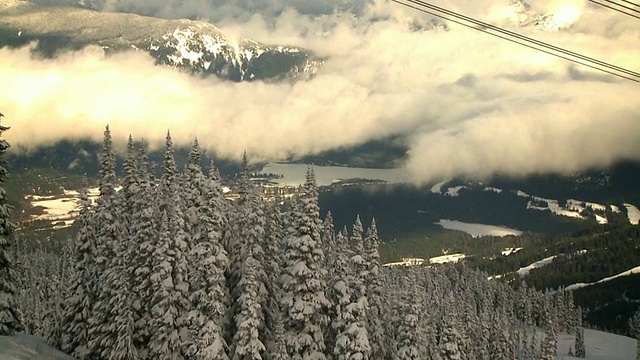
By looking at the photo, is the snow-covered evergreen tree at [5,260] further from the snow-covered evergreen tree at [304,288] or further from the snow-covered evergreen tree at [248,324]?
the snow-covered evergreen tree at [304,288]

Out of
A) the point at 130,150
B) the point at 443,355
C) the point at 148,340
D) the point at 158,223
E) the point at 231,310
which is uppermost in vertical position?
the point at 130,150

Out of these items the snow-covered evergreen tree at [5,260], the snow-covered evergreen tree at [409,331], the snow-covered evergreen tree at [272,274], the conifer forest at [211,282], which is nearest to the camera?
the snow-covered evergreen tree at [5,260]

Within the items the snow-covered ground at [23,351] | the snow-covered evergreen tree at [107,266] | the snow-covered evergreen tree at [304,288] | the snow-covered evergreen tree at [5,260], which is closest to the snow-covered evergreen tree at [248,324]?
the snow-covered evergreen tree at [304,288]

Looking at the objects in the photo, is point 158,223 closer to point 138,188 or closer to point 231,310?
point 138,188

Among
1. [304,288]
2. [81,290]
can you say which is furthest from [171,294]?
[81,290]

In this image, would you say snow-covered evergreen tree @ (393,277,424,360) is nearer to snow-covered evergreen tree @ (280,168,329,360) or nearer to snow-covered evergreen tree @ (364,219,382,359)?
snow-covered evergreen tree @ (364,219,382,359)

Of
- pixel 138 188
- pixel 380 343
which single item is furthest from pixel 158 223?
pixel 380 343

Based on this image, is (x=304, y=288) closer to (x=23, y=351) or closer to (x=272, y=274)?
(x=272, y=274)
